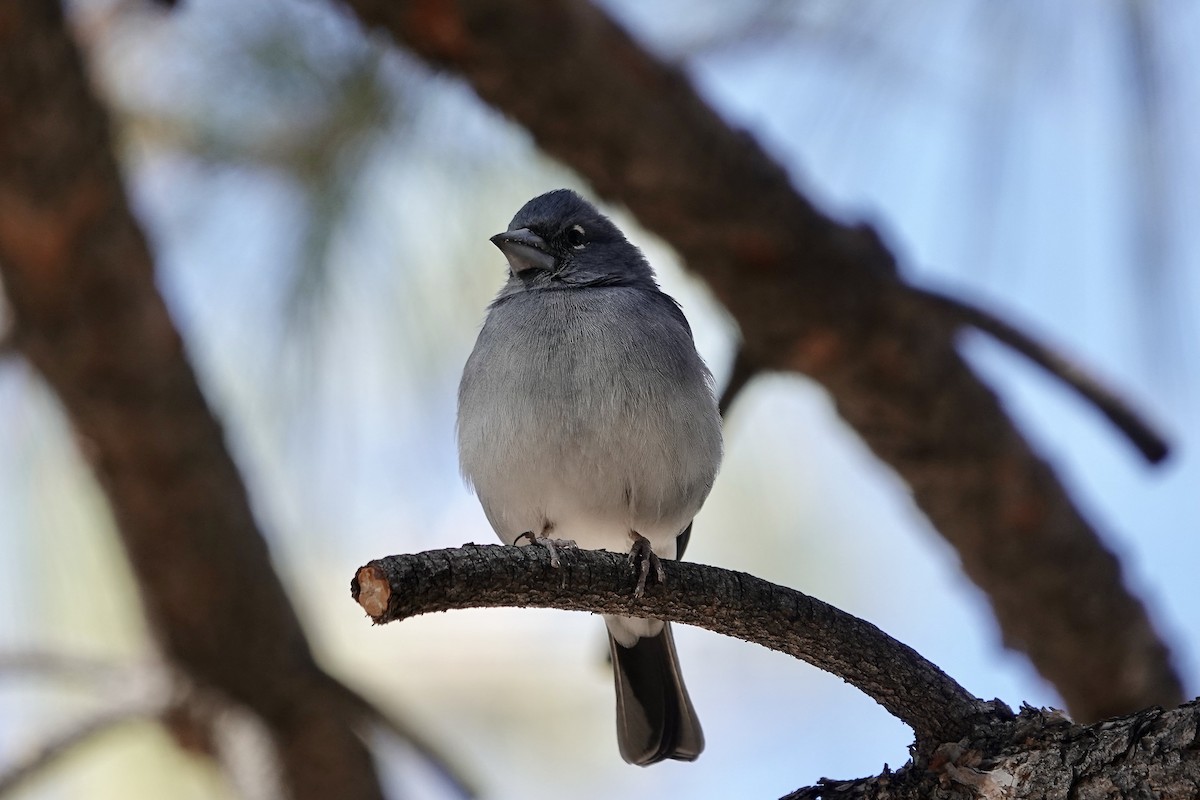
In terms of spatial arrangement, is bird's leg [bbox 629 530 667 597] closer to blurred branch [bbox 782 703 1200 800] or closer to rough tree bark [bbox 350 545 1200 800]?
rough tree bark [bbox 350 545 1200 800]

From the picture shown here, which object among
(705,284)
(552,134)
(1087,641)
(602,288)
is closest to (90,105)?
(552,134)

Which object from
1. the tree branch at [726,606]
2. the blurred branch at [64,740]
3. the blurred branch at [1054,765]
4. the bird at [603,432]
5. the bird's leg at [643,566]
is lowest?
the blurred branch at [1054,765]

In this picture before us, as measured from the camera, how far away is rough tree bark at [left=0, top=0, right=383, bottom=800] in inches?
184

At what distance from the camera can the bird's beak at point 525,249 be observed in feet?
15.9

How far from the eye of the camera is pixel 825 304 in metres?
5.01

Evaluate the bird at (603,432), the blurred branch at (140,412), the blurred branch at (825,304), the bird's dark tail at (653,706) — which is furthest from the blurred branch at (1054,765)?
the blurred branch at (140,412)

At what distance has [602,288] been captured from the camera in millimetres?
4738

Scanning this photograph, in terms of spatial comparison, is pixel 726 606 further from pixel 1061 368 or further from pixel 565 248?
pixel 1061 368

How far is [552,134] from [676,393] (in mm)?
1176

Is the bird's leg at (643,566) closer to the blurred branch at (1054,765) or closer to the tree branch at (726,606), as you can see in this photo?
the tree branch at (726,606)

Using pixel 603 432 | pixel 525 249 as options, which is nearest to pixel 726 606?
pixel 603 432

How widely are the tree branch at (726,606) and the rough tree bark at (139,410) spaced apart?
287cm

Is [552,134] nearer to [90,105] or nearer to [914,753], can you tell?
[90,105]

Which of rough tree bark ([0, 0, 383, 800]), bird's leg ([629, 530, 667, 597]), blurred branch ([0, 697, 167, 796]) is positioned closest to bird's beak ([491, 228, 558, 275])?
rough tree bark ([0, 0, 383, 800])
